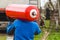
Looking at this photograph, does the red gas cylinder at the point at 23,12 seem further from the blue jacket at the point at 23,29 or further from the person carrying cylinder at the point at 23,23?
the blue jacket at the point at 23,29

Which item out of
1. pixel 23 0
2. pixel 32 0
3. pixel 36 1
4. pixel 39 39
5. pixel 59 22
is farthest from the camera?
pixel 59 22

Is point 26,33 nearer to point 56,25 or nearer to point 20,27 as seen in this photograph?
point 20,27

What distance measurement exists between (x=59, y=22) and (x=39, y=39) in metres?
4.96

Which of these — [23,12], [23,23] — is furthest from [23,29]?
[23,12]

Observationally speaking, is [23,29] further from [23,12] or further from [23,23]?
[23,12]

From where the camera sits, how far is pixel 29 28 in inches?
222

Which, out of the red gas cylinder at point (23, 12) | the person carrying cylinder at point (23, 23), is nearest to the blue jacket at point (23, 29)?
the person carrying cylinder at point (23, 23)

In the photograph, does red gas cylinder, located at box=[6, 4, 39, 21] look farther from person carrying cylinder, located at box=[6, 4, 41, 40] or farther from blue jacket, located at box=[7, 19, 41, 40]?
blue jacket, located at box=[7, 19, 41, 40]

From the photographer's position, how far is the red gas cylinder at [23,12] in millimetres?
5391

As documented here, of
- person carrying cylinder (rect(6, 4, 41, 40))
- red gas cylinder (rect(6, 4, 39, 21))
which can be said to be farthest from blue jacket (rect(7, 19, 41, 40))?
red gas cylinder (rect(6, 4, 39, 21))

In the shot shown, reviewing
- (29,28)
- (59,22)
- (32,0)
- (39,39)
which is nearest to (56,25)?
(59,22)

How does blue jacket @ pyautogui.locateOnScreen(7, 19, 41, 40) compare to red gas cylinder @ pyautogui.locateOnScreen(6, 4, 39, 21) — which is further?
blue jacket @ pyautogui.locateOnScreen(7, 19, 41, 40)

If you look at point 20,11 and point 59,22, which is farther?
point 59,22

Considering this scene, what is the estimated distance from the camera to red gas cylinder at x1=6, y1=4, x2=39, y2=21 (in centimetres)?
539
